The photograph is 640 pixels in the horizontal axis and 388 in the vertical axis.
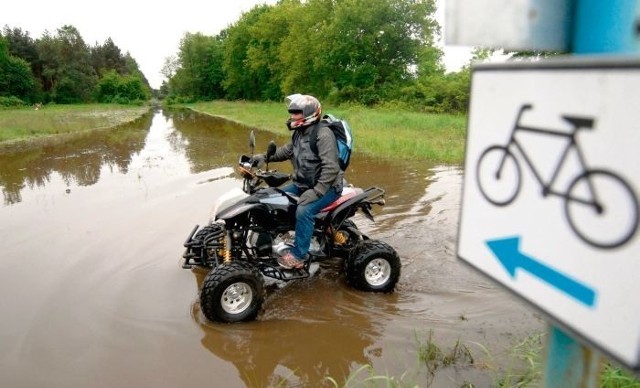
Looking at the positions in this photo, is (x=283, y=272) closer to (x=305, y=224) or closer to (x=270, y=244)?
(x=270, y=244)

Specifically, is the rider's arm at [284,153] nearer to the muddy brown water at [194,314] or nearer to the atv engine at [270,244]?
the atv engine at [270,244]

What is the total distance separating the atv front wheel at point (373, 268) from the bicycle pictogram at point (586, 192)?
359 cm

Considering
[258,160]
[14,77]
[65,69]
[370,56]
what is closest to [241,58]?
[65,69]

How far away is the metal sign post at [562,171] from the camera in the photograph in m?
0.67

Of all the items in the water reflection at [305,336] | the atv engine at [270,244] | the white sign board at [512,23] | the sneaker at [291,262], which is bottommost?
the water reflection at [305,336]

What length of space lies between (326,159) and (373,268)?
51.4 inches

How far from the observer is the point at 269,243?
14.6 ft

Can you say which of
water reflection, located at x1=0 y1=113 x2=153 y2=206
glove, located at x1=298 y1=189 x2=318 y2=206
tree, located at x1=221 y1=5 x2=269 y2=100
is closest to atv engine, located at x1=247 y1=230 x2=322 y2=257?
glove, located at x1=298 y1=189 x2=318 y2=206

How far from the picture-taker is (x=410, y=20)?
29906 mm

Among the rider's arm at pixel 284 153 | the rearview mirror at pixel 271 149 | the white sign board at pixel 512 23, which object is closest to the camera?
the white sign board at pixel 512 23

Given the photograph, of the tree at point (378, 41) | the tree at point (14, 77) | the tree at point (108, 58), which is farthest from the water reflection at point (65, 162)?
the tree at point (108, 58)

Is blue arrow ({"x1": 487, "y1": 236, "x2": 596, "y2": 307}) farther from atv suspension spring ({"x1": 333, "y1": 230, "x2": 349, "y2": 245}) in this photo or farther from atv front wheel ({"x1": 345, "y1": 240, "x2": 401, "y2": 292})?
atv suspension spring ({"x1": 333, "y1": 230, "x2": 349, "y2": 245})

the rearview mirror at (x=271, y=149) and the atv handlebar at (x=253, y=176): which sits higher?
the rearview mirror at (x=271, y=149)

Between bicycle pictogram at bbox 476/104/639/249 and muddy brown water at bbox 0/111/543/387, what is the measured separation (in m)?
2.20
